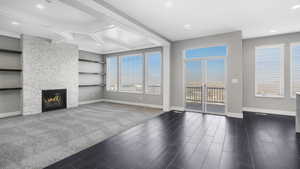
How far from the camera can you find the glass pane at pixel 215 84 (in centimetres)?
485

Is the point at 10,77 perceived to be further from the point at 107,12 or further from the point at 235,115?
the point at 235,115

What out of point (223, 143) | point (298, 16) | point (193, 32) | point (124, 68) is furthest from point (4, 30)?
point (298, 16)

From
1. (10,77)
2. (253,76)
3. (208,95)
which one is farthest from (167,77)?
(10,77)

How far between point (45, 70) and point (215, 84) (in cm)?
665

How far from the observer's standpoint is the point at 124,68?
7555mm

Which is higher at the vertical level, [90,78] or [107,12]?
[107,12]

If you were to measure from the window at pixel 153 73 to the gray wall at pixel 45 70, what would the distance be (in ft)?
11.3

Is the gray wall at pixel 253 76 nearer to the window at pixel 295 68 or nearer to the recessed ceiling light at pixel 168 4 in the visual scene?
the window at pixel 295 68

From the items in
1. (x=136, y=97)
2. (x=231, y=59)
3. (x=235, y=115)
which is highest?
(x=231, y=59)

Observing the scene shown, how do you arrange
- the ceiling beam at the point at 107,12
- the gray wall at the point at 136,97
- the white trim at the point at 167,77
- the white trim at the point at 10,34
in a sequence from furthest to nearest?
1. the gray wall at the point at 136,97
2. the white trim at the point at 167,77
3. the white trim at the point at 10,34
4. the ceiling beam at the point at 107,12

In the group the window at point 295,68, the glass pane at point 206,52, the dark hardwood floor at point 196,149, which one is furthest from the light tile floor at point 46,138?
the window at point 295,68

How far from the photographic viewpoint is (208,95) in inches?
205

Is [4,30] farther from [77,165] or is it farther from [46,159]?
[77,165]

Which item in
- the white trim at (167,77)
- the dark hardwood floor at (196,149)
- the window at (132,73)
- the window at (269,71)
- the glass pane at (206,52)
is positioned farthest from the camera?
the window at (132,73)
